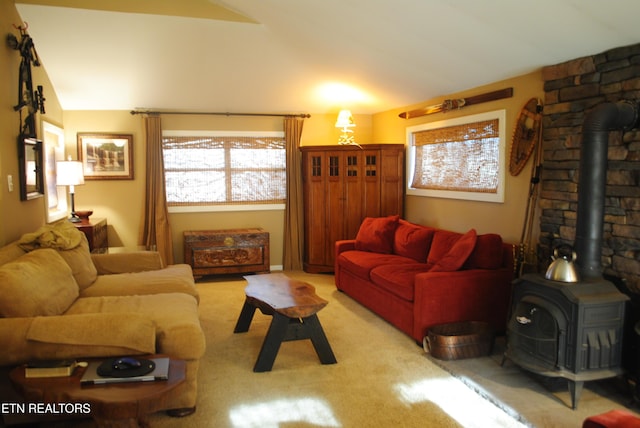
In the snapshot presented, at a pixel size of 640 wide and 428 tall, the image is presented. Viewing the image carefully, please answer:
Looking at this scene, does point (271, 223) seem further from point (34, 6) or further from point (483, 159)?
point (34, 6)

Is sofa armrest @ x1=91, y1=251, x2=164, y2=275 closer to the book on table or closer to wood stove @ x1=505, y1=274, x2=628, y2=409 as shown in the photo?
the book on table

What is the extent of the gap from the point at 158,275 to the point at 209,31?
100 inches

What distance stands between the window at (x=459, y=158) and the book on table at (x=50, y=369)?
3597mm

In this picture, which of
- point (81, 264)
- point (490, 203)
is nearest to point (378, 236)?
point (490, 203)

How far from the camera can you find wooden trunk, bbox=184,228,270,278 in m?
6.00

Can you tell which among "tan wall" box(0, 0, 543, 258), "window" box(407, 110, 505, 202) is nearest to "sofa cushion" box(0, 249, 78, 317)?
"tan wall" box(0, 0, 543, 258)

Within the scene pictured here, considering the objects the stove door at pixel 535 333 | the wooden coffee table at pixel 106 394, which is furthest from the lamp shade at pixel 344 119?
the wooden coffee table at pixel 106 394

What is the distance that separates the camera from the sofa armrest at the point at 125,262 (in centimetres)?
439

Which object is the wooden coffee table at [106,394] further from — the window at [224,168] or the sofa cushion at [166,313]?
the window at [224,168]

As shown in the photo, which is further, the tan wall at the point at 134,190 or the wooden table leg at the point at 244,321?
the tan wall at the point at 134,190

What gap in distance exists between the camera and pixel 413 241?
504 centimetres

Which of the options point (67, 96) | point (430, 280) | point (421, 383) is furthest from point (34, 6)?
point (421, 383)

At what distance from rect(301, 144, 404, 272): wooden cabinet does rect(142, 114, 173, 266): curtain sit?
1.83 meters

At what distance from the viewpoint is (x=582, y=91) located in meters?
3.42
